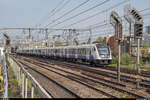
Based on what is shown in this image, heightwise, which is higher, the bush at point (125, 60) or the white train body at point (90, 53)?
the white train body at point (90, 53)

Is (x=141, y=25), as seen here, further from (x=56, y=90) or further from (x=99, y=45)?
(x=99, y=45)

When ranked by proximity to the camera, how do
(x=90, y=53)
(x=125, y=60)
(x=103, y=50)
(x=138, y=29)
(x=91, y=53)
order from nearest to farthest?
(x=138, y=29)
(x=103, y=50)
(x=91, y=53)
(x=90, y=53)
(x=125, y=60)

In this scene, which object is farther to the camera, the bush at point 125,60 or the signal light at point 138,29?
the bush at point 125,60

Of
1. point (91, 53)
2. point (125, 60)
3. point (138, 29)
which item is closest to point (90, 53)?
point (91, 53)

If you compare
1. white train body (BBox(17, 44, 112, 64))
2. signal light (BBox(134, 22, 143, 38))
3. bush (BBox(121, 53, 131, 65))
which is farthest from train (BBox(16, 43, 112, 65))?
signal light (BBox(134, 22, 143, 38))

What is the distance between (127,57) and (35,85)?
74.5 feet

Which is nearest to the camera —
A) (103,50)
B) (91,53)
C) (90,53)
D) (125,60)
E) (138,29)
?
(138,29)

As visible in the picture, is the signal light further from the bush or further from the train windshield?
the bush

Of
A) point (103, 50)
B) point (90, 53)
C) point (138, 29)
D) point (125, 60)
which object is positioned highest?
point (138, 29)

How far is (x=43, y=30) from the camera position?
114 ft

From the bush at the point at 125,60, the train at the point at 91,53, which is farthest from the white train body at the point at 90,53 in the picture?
the bush at the point at 125,60

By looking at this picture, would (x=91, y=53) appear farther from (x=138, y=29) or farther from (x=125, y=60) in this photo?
(x=138, y=29)

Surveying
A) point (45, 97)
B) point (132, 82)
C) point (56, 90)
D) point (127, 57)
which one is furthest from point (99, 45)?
point (45, 97)

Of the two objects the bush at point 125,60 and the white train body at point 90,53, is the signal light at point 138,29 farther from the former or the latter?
the bush at point 125,60
